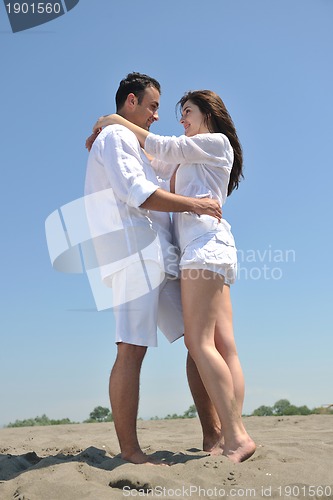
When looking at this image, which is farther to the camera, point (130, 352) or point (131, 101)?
point (131, 101)

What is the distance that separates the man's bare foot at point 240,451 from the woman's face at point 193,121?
1848 mm

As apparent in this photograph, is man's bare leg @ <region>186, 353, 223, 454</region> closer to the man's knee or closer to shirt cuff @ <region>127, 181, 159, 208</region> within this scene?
the man's knee

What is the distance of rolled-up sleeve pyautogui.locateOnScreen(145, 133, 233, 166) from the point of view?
3.33 metres

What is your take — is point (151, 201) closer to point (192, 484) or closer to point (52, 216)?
point (52, 216)

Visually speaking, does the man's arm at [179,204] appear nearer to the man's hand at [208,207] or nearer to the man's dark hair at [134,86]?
the man's hand at [208,207]

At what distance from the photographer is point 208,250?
3.25 metres

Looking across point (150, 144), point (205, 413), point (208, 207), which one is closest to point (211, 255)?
point (208, 207)

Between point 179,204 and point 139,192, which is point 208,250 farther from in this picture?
point 139,192

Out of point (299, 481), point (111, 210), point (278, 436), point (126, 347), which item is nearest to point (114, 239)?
point (111, 210)

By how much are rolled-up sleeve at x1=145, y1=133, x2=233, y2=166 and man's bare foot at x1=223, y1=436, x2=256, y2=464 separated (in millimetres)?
1594

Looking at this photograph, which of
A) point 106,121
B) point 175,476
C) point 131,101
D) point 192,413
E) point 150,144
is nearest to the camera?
point 175,476

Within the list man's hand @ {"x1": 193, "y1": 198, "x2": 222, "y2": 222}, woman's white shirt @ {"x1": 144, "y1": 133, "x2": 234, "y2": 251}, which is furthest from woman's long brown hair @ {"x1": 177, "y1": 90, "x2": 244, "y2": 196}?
man's hand @ {"x1": 193, "y1": 198, "x2": 222, "y2": 222}

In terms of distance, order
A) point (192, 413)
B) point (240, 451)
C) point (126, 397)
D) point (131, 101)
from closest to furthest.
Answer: point (240, 451) → point (126, 397) → point (131, 101) → point (192, 413)

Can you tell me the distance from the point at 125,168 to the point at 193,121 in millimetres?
624
